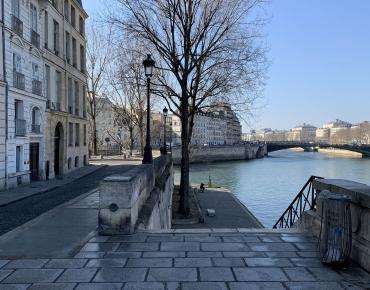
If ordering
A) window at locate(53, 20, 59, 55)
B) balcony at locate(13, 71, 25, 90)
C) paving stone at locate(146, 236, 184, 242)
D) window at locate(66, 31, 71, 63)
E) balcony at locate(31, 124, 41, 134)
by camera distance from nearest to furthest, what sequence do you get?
paving stone at locate(146, 236, 184, 242), balcony at locate(13, 71, 25, 90), balcony at locate(31, 124, 41, 134), window at locate(53, 20, 59, 55), window at locate(66, 31, 71, 63)

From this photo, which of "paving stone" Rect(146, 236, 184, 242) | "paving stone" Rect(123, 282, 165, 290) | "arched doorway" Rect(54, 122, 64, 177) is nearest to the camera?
"paving stone" Rect(123, 282, 165, 290)

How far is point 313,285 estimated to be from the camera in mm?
4910

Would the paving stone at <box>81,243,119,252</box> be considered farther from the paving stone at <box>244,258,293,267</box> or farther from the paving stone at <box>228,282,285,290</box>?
the paving stone at <box>228,282,285,290</box>

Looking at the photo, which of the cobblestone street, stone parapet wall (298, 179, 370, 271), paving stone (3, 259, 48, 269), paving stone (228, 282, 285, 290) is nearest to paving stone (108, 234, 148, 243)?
the cobblestone street

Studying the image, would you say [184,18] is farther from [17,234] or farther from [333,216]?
[333,216]

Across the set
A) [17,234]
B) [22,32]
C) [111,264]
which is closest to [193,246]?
[111,264]

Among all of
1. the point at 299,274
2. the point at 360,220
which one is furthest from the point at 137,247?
the point at 360,220

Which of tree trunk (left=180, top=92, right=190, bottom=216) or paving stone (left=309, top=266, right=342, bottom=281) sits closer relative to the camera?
paving stone (left=309, top=266, right=342, bottom=281)

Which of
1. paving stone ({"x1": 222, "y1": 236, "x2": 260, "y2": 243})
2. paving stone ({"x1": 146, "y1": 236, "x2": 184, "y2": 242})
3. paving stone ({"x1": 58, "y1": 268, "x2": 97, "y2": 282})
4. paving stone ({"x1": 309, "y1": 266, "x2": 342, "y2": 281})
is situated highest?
paving stone ({"x1": 146, "y1": 236, "x2": 184, "y2": 242})

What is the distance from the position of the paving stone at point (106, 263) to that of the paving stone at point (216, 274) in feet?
3.53

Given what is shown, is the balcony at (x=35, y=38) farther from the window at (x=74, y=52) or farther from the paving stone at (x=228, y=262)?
the paving stone at (x=228, y=262)

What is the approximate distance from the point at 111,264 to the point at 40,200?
40.3ft

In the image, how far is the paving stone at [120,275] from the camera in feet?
16.7

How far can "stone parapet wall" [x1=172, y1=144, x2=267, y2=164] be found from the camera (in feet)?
325
